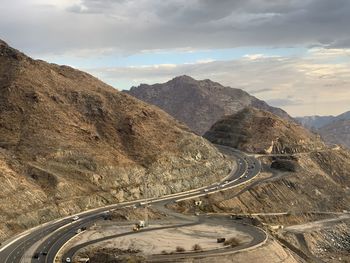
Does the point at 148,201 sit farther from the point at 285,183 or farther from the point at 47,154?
→ the point at 285,183

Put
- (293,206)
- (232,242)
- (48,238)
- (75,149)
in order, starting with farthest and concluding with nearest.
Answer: (293,206), (75,149), (48,238), (232,242)

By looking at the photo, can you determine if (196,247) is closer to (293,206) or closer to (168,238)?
(168,238)

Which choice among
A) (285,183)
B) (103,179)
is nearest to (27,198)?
(103,179)

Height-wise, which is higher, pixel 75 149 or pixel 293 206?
pixel 75 149

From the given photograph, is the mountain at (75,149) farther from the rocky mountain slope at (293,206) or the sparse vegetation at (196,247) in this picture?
the sparse vegetation at (196,247)

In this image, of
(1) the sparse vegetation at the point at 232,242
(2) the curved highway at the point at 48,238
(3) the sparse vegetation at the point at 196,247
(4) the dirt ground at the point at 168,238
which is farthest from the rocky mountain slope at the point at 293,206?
(3) the sparse vegetation at the point at 196,247

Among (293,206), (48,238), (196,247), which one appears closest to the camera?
(196,247)

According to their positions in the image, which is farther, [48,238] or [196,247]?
[48,238]

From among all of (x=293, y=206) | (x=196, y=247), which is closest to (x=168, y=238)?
(x=196, y=247)

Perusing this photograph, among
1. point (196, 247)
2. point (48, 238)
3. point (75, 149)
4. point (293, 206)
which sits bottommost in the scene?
point (293, 206)

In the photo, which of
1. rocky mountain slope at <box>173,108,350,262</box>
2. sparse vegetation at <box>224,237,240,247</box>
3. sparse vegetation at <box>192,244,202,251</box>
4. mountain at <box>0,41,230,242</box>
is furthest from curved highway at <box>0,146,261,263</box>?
sparse vegetation at <box>224,237,240,247</box>
